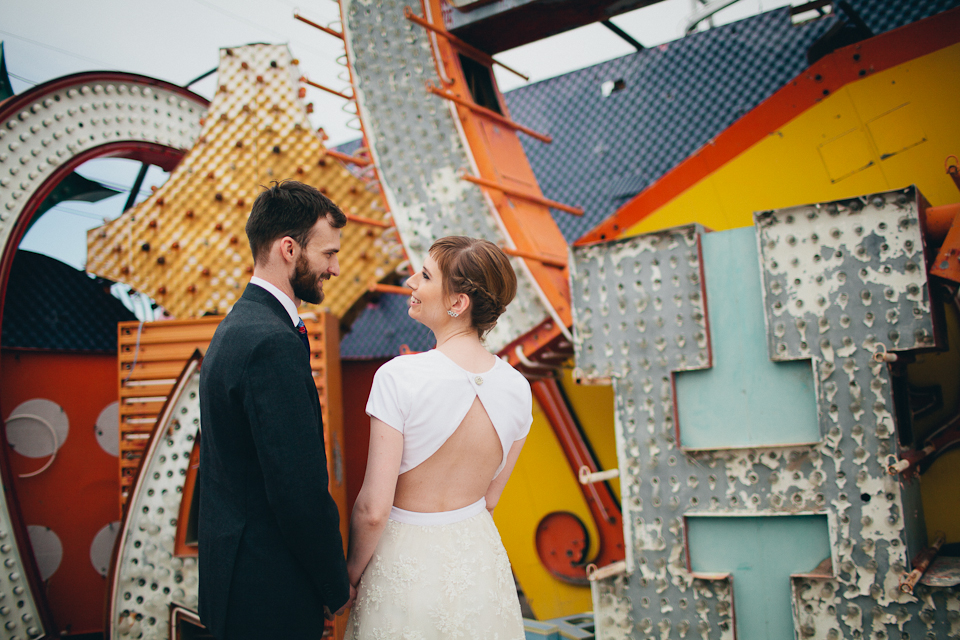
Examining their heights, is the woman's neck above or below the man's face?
below

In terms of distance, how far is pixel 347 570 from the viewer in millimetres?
2010

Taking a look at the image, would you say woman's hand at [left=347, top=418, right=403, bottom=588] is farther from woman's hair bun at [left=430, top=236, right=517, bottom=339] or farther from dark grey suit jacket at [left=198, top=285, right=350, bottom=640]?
woman's hair bun at [left=430, top=236, right=517, bottom=339]

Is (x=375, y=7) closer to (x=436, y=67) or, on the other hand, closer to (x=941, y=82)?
(x=436, y=67)

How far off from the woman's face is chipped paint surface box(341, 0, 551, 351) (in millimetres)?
2051

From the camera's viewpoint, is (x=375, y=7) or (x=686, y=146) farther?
(x=686, y=146)

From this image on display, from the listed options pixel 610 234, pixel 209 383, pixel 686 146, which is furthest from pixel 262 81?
pixel 209 383

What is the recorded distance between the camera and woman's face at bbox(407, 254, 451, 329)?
2121 millimetres

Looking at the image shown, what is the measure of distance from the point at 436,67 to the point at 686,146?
2.34 m

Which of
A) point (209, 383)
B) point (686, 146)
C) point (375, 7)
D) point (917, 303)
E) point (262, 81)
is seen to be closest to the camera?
point (209, 383)

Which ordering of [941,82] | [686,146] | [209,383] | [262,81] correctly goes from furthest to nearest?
[686,146] < [262,81] < [941,82] < [209,383]

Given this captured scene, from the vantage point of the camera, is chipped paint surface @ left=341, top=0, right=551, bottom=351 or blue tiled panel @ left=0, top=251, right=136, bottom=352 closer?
chipped paint surface @ left=341, top=0, right=551, bottom=351

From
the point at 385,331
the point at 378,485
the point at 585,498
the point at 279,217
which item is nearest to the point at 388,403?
the point at 378,485

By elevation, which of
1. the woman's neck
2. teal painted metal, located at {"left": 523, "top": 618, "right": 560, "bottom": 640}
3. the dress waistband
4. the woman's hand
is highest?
the woman's neck

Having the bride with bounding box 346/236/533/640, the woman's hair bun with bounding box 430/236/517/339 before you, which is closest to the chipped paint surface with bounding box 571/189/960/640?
the bride with bounding box 346/236/533/640
